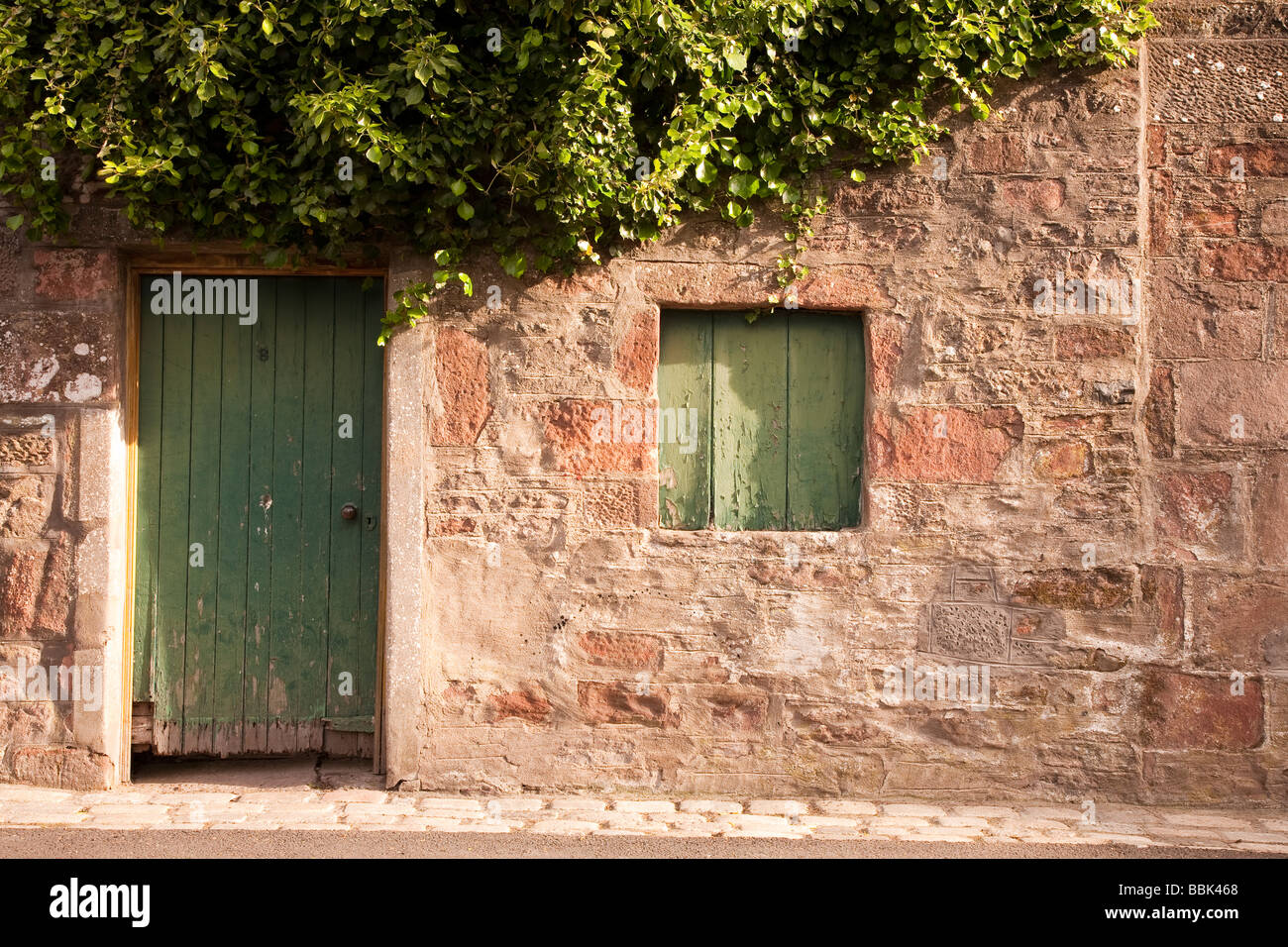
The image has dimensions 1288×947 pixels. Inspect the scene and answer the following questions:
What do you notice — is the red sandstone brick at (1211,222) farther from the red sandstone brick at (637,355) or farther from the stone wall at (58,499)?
the stone wall at (58,499)

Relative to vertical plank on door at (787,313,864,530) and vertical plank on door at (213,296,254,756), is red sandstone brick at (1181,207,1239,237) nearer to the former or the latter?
vertical plank on door at (787,313,864,530)

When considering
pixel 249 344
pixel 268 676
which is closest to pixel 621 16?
pixel 249 344

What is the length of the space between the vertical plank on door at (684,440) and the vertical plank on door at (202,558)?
75.2 inches

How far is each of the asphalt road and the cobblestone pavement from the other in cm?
8

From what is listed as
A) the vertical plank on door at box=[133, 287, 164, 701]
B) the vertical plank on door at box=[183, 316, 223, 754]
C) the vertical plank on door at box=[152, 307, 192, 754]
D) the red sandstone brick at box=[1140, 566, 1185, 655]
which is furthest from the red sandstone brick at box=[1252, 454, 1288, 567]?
the vertical plank on door at box=[133, 287, 164, 701]

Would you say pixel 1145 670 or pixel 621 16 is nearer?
pixel 621 16

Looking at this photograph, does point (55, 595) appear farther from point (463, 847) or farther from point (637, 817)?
point (637, 817)

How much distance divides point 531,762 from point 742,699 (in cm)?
91

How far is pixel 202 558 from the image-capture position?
189 inches

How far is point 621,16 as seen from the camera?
168 inches

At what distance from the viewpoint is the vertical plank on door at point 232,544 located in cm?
481

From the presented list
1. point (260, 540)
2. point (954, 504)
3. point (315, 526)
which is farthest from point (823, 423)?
point (260, 540)

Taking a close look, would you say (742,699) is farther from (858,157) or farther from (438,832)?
(858,157)

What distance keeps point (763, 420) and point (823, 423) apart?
26 cm
